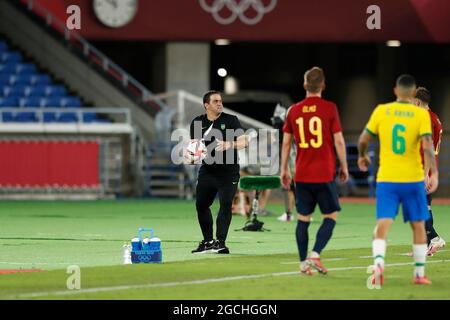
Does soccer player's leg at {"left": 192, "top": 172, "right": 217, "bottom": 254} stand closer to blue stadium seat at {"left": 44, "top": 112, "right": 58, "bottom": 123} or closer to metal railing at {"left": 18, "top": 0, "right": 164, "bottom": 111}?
blue stadium seat at {"left": 44, "top": 112, "right": 58, "bottom": 123}

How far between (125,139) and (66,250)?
62.1 feet

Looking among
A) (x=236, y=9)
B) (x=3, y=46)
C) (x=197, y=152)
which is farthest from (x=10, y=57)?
(x=197, y=152)

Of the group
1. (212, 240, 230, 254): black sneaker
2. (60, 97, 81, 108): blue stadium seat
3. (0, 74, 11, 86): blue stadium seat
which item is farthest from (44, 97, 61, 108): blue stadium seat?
(212, 240, 230, 254): black sneaker

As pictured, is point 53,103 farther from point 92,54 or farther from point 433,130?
point 433,130

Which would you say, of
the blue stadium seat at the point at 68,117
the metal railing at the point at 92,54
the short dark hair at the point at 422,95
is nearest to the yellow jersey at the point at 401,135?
the short dark hair at the point at 422,95

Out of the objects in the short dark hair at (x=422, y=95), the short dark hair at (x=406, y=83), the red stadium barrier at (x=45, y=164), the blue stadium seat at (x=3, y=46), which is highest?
the blue stadium seat at (x=3, y=46)

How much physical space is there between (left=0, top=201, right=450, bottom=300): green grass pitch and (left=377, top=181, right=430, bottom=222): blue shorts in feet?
2.41

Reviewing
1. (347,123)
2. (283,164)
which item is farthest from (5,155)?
(283,164)

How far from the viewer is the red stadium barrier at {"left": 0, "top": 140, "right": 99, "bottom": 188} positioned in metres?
35.2

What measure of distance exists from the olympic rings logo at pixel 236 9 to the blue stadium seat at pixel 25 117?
20.2ft

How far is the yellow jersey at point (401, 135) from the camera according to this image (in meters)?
12.7

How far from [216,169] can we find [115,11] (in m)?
21.2

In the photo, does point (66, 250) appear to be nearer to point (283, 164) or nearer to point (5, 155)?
point (283, 164)

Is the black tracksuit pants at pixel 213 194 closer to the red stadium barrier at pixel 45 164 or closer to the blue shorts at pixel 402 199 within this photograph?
the blue shorts at pixel 402 199
